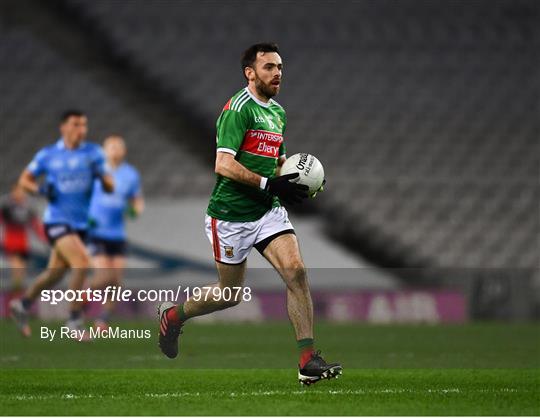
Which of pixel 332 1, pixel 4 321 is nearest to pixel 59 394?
pixel 4 321

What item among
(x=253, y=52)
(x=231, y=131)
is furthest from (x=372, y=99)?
(x=231, y=131)

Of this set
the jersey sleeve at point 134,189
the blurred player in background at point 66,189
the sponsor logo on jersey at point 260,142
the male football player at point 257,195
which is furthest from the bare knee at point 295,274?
the jersey sleeve at point 134,189

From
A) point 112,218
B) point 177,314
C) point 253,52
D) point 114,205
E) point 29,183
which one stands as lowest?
point 177,314

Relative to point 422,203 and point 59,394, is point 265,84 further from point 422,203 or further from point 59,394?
point 422,203

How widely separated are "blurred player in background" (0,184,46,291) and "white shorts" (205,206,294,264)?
39.2ft

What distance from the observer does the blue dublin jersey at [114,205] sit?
16.0 m

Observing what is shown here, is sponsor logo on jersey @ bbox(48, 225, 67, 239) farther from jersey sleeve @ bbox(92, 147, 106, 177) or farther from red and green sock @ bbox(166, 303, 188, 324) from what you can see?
red and green sock @ bbox(166, 303, 188, 324)

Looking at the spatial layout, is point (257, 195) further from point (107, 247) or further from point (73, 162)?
point (107, 247)

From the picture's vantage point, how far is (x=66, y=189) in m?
13.0

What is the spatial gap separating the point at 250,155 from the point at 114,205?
27.5ft

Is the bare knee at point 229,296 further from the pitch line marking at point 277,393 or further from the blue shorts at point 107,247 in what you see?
the blue shorts at point 107,247

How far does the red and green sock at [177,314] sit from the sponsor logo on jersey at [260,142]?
1.43 meters

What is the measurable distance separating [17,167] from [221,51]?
526cm

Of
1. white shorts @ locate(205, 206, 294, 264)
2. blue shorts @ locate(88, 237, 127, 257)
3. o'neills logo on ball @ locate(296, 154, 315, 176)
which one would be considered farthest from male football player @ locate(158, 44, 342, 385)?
blue shorts @ locate(88, 237, 127, 257)
